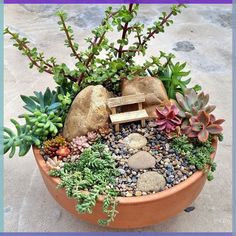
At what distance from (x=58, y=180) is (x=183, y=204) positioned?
1.32ft

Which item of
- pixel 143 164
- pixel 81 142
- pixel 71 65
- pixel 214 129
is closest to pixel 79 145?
pixel 81 142

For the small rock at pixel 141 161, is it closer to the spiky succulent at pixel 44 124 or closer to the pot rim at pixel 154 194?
the pot rim at pixel 154 194

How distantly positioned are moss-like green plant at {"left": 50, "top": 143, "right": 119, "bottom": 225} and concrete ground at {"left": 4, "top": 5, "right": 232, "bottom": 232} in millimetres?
321

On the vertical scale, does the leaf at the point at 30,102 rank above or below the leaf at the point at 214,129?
above

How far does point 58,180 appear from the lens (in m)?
1.33

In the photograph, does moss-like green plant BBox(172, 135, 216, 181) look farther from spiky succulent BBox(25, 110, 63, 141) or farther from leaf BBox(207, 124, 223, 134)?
spiky succulent BBox(25, 110, 63, 141)

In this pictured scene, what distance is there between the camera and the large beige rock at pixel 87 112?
1.43 m

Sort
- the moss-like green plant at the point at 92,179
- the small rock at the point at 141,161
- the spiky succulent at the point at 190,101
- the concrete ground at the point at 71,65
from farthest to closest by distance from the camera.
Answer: the concrete ground at the point at 71,65
the spiky succulent at the point at 190,101
the small rock at the point at 141,161
the moss-like green plant at the point at 92,179

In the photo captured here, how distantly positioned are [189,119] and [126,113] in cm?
21

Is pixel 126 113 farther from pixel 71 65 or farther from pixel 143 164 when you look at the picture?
pixel 71 65

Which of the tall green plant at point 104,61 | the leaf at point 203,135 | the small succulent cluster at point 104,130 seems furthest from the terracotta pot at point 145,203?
the tall green plant at point 104,61

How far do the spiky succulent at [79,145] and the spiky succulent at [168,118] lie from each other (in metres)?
0.25

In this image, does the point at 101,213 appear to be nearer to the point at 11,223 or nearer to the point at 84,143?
the point at 84,143

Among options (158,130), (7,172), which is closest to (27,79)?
(7,172)
